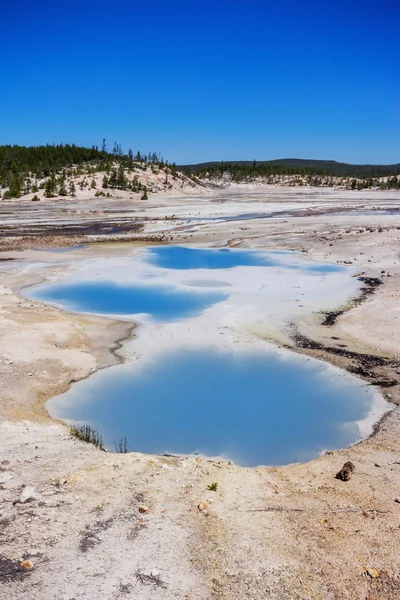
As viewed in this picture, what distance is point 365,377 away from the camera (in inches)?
377

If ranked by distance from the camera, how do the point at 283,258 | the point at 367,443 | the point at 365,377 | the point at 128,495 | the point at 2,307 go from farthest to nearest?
the point at 283,258, the point at 2,307, the point at 365,377, the point at 367,443, the point at 128,495

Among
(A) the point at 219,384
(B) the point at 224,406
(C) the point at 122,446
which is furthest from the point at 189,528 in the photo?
(A) the point at 219,384

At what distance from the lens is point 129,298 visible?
50.9ft

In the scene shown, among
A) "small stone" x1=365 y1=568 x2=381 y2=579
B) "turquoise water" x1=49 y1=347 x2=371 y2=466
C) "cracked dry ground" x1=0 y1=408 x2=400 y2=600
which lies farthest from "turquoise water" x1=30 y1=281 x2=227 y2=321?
"small stone" x1=365 y1=568 x2=381 y2=579

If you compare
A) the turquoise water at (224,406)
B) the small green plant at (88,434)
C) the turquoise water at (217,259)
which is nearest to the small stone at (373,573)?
the turquoise water at (224,406)

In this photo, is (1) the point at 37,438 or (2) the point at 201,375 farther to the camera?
(2) the point at 201,375

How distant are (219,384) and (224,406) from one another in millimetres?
783

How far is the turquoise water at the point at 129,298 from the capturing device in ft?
45.9

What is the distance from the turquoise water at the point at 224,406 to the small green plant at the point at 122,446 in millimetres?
96

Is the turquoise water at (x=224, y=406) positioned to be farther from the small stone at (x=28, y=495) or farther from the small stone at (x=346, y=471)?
the small stone at (x=28, y=495)

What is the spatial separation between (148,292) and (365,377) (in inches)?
325

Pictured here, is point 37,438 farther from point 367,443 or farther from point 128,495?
point 367,443

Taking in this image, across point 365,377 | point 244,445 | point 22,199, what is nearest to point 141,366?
point 244,445

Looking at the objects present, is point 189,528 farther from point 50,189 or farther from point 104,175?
point 104,175
